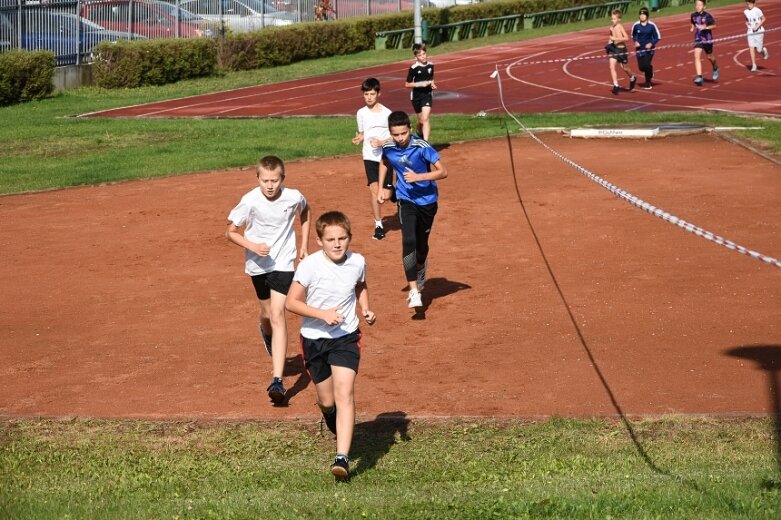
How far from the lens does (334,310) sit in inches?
301

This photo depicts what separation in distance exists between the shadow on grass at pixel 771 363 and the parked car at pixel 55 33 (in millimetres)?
27830

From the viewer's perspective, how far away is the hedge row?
3108cm

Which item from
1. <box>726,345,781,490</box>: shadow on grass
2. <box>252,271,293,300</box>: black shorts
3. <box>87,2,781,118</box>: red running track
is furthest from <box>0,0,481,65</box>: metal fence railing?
<box>726,345,781,490</box>: shadow on grass

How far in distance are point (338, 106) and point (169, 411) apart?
20634 mm

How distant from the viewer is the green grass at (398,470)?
675cm

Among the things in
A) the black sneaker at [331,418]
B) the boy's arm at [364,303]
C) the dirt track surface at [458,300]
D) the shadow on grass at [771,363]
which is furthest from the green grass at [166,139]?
the boy's arm at [364,303]

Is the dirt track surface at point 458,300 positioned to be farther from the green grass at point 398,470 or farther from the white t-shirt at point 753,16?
the white t-shirt at point 753,16

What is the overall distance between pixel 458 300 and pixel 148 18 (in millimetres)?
29460

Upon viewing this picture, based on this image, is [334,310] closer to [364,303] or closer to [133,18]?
[364,303]

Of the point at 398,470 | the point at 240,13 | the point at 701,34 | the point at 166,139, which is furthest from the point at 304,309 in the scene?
the point at 240,13

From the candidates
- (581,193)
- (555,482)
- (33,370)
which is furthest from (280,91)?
(555,482)

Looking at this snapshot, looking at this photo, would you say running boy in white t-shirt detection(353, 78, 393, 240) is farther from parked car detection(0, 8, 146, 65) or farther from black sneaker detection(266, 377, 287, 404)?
parked car detection(0, 8, 146, 65)

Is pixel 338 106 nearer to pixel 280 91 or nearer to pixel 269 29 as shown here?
pixel 280 91

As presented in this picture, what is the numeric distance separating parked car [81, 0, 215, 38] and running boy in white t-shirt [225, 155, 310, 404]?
96.5ft
